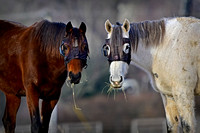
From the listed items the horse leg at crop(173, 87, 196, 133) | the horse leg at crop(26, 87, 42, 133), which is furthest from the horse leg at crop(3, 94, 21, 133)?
the horse leg at crop(173, 87, 196, 133)

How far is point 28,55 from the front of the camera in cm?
648

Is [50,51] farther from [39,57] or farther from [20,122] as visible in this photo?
[20,122]

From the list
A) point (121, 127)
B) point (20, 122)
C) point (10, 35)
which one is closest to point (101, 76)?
point (121, 127)

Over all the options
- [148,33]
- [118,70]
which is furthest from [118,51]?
[148,33]

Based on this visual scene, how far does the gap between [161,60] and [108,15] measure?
13.7 metres

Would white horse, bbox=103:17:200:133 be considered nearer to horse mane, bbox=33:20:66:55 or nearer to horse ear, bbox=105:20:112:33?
horse ear, bbox=105:20:112:33

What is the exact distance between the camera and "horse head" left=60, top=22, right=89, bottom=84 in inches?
242

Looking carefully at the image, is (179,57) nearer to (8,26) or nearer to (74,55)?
(74,55)

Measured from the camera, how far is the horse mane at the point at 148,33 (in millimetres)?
6465

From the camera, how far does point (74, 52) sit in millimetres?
6215

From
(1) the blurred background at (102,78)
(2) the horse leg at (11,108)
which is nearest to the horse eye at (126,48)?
(2) the horse leg at (11,108)

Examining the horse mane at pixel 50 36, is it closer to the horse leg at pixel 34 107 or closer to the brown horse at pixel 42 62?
the brown horse at pixel 42 62

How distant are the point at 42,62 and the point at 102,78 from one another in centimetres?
1235

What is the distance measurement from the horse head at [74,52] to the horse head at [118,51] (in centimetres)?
37
